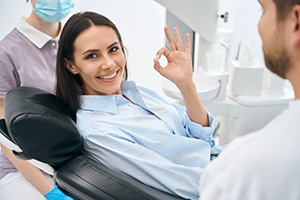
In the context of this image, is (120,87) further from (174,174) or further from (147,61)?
(147,61)

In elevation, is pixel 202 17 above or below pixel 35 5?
below

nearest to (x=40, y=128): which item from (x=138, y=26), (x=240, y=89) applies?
(x=240, y=89)

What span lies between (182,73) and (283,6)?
68 cm

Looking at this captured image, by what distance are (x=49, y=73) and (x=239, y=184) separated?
973 millimetres

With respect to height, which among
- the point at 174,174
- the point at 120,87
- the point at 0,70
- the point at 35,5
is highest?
the point at 35,5

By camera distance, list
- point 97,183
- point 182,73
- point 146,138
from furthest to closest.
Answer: point 182,73
point 146,138
point 97,183

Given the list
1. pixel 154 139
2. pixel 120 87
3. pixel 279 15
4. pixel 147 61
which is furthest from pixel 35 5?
pixel 147 61

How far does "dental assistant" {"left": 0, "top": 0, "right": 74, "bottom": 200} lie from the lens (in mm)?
1146

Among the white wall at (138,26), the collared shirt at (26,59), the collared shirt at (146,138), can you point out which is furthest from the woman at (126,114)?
the white wall at (138,26)

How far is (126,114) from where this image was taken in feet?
3.73

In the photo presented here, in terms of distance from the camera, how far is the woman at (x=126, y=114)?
97 cm

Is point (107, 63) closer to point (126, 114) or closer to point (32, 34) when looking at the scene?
point (126, 114)

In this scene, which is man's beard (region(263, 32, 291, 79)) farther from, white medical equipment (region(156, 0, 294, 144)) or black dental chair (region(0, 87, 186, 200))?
white medical equipment (region(156, 0, 294, 144))

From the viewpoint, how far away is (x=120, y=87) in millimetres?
1274
